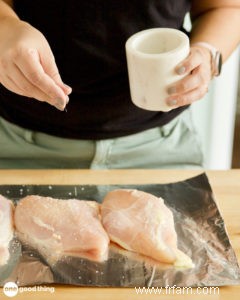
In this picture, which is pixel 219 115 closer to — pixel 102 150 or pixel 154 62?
pixel 102 150

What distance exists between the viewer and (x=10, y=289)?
2.88 feet

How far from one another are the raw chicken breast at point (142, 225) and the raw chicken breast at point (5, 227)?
0.50ft

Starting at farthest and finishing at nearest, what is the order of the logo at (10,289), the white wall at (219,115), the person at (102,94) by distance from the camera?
the white wall at (219,115) < the person at (102,94) < the logo at (10,289)

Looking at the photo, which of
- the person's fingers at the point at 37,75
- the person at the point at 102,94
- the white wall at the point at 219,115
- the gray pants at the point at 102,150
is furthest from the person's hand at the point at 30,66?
the white wall at the point at 219,115

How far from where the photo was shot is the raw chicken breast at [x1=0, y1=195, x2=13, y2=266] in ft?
3.05

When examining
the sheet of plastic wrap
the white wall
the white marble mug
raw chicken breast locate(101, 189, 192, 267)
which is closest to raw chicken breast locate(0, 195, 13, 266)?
the sheet of plastic wrap

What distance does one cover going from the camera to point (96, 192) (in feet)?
3.59

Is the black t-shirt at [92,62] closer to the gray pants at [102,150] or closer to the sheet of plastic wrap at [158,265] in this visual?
the gray pants at [102,150]

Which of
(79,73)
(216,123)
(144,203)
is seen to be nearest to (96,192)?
(144,203)

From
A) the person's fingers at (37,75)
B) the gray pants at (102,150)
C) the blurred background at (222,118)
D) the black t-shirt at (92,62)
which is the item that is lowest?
the blurred background at (222,118)

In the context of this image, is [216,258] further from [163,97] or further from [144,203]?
[163,97]

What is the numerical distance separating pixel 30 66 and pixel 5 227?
26 centimetres

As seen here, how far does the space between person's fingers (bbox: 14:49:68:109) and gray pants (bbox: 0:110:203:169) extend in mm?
269

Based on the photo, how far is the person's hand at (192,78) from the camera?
0.96 metres
